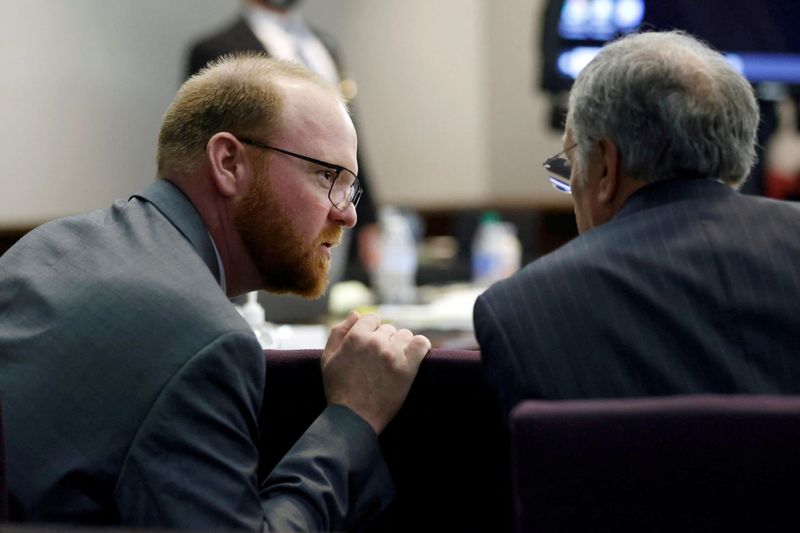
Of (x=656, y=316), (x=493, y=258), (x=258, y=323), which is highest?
(x=656, y=316)

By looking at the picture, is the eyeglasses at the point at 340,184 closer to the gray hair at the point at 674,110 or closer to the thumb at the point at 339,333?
the thumb at the point at 339,333

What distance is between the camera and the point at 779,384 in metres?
1.17

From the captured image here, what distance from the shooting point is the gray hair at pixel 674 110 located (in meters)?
1.28

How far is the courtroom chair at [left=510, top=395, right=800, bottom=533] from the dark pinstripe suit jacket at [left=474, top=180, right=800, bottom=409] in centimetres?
16

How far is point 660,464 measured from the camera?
0.99 meters

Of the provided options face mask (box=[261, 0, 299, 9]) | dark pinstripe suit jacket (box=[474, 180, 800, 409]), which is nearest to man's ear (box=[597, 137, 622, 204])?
dark pinstripe suit jacket (box=[474, 180, 800, 409])

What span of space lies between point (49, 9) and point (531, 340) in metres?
3.96

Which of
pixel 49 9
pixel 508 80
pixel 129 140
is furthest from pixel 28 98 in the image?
pixel 508 80

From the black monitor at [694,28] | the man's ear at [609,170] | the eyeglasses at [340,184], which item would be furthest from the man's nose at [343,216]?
the black monitor at [694,28]

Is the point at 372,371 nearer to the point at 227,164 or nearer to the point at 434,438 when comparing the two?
Answer: the point at 434,438

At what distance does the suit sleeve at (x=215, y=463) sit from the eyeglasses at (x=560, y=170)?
516mm

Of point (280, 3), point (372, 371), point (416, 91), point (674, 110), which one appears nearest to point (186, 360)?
point (372, 371)

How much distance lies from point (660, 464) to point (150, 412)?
0.55 metres

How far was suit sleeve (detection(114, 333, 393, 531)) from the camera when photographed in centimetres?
116
